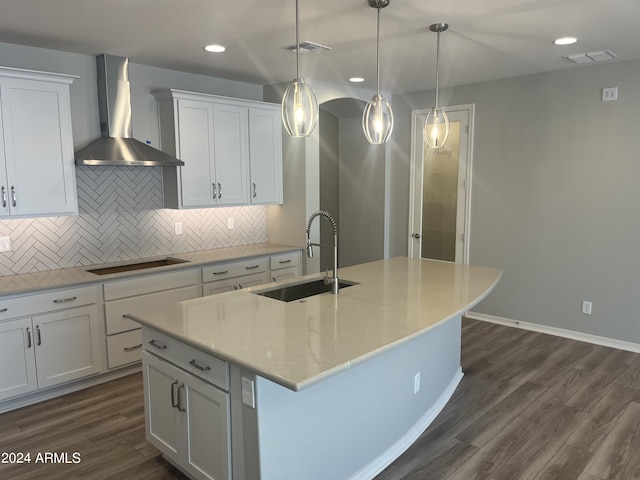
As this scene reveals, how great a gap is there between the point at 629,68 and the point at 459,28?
80.2 inches

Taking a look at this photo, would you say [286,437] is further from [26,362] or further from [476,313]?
[476,313]

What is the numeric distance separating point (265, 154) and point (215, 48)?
144cm

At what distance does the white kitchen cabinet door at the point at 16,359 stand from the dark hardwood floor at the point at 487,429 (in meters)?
0.19

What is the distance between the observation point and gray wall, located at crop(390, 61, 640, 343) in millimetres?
4320

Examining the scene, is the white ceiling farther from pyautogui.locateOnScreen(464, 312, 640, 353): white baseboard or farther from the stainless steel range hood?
pyautogui.locateOnScreen(464, 312, 640, 353): white baseboard

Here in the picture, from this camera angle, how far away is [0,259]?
358 cm

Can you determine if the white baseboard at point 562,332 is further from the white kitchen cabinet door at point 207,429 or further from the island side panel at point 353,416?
the white kitchen cabinet door at point 207,429

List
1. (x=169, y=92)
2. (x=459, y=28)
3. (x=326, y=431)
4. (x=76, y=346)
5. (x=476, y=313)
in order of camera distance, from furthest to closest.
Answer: (x=476, y=313), (x=169, y=92), (x=76, y=346), (x=459, y=28), (x=326, y=431)

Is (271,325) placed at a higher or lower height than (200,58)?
lower

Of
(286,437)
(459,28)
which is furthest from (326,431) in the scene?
(459,28)

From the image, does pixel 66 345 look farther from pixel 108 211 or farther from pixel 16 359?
pixel 108 211

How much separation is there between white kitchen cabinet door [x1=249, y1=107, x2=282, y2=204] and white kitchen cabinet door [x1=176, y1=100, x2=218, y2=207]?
49cm

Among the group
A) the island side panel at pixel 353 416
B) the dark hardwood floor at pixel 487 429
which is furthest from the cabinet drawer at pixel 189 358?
the dark hardwood floor at pixel 487 429

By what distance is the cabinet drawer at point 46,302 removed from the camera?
321 cm
